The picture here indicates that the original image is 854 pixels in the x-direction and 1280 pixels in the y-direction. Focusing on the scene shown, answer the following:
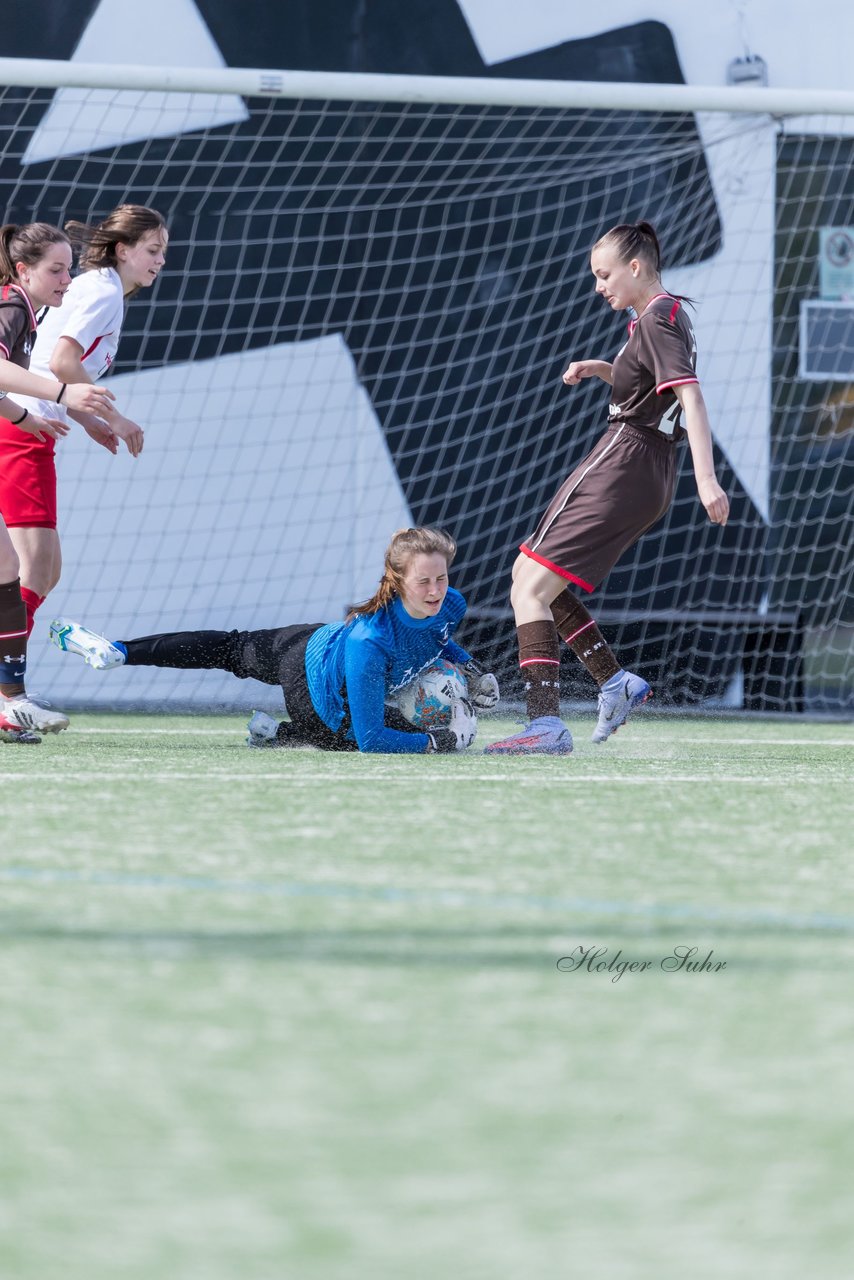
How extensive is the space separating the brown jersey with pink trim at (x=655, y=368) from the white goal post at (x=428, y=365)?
272cm

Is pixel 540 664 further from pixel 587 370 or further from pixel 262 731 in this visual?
→ pixel 587 370

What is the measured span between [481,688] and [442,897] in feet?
7.84

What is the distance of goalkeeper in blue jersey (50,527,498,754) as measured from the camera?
400cm

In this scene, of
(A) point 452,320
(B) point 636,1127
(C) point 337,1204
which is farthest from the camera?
(A) point 452,320

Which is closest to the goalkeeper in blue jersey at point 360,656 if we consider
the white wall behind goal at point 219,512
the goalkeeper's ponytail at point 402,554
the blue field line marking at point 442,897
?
the goalkeeper's ponytail at point 402,554

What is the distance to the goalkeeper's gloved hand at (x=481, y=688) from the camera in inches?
172

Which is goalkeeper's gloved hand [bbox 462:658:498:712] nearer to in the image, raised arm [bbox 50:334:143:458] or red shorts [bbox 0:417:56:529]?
raised arm [bbox 50:334:143:458]

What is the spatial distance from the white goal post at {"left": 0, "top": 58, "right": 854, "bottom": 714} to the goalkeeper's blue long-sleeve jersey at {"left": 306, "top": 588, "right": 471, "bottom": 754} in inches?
115

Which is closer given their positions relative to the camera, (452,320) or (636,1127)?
(636,1127)

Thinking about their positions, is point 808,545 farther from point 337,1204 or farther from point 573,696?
point 337,1204

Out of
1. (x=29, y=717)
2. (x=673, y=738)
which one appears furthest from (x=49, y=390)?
(x=673, y=738)

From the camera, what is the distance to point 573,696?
7.82 meters

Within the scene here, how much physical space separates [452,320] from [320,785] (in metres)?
4.80

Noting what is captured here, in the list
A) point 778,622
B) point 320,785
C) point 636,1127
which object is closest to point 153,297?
point 778,622
